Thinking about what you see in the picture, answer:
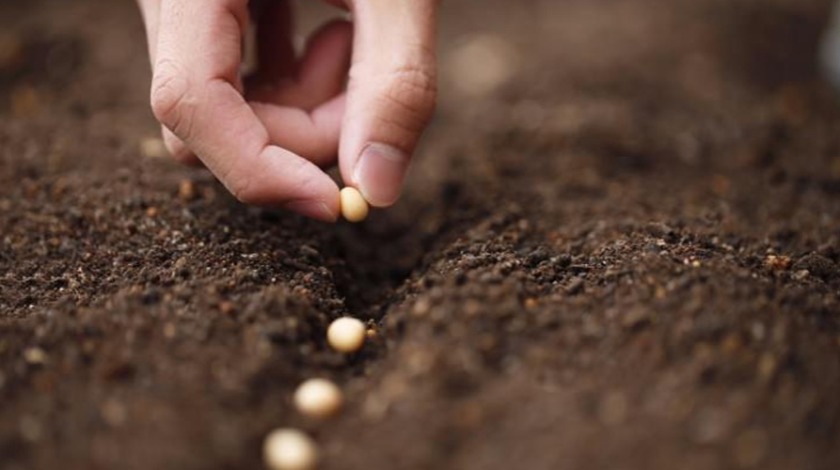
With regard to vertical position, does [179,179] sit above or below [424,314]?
below

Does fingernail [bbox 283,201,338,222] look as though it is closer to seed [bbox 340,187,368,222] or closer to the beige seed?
seed [bbox 340,187,368,222]

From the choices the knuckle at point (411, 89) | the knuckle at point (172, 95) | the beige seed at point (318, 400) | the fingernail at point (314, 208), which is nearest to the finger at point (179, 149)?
the knuckle at point (172, 95)

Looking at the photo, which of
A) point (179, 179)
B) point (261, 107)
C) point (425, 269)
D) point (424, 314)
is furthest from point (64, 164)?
point (424, 314)

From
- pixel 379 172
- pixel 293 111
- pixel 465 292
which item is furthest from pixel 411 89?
pixel 465 292

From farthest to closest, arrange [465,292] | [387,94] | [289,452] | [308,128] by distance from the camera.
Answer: [308,128] < [387,94] < [465,292] < [289,452]

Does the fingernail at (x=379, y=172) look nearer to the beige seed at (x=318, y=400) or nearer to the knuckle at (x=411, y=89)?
the knuckle at (x=411, y=89)

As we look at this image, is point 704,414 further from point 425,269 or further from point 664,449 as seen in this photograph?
point 425,269

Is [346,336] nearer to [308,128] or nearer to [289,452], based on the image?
[289,452]

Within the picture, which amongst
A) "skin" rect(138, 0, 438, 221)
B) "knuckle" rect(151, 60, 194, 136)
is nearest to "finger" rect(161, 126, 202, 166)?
"skin" rect(138, 0, 438, 221)
